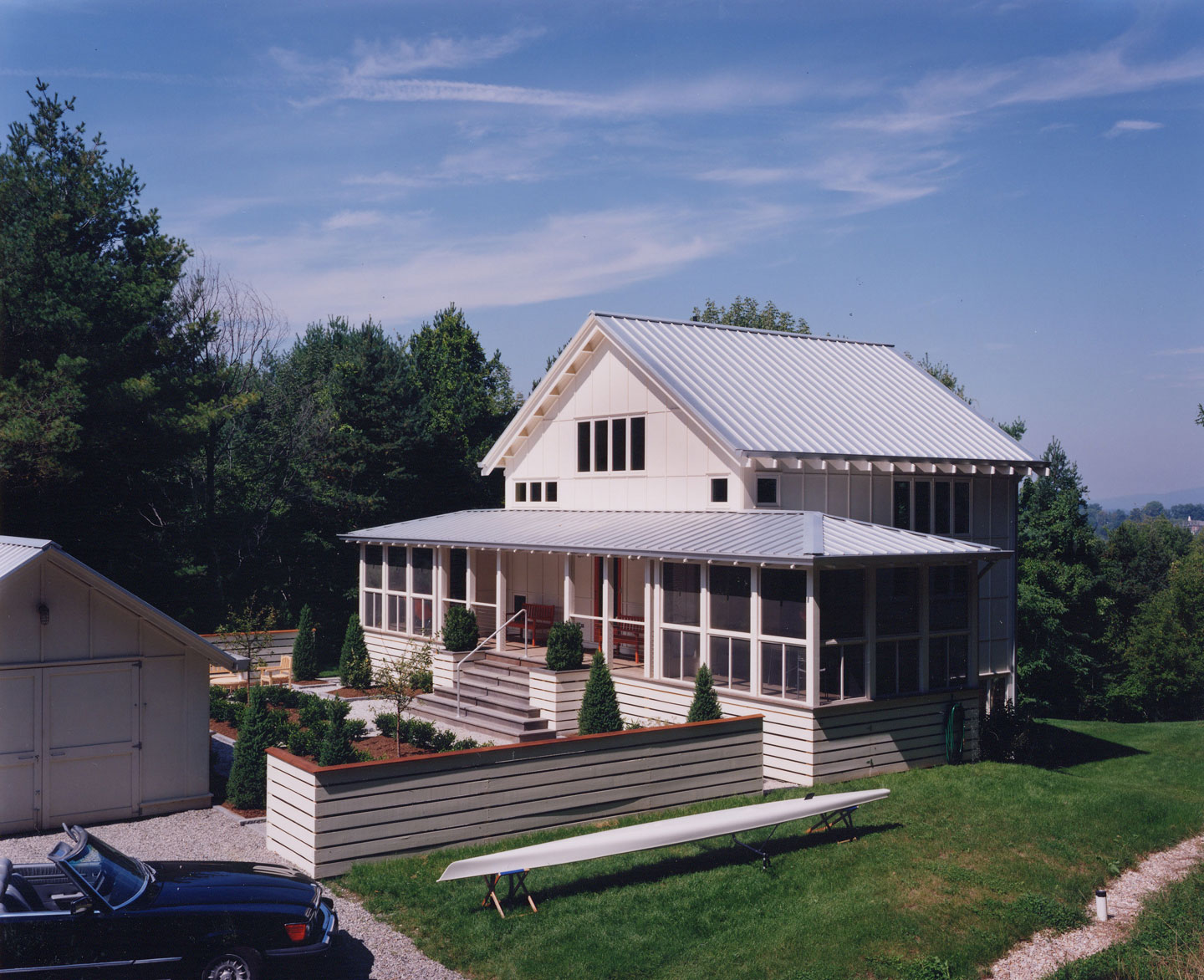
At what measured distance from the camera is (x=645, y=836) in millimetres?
11930

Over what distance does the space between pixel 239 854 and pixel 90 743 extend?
122 inches

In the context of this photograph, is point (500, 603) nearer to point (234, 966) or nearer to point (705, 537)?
point (705, 537)

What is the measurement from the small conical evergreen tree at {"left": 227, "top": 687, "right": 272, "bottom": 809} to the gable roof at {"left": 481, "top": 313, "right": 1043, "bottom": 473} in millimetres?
10410

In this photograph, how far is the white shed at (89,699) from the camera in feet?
46.7

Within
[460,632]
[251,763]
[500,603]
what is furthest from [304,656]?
[251,763]

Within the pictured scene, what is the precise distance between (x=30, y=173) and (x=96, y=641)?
22.1 meters

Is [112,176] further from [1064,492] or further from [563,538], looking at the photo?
[1064,492]

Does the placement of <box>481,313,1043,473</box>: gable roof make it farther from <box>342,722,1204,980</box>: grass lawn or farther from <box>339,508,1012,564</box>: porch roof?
<box>342,722,1204,980</box>: grass lawn

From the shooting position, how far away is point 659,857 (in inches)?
508

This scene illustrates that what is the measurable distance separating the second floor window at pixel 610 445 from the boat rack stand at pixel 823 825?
37.2 ft

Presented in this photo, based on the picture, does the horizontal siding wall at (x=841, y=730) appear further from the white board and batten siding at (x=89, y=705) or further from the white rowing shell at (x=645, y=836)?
the white board and batten siding at (x=89, y=705)

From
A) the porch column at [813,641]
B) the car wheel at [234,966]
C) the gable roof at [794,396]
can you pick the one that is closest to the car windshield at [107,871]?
the car wheel at [234,966]

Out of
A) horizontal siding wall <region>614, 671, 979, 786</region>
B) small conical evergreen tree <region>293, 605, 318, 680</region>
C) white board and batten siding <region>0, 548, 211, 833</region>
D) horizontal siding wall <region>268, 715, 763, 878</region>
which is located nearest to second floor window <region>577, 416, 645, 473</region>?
horizontal siding wall <region>614, 671, 979, 786</region>

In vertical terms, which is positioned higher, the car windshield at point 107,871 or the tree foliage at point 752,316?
the tree foliage at point 752,316
